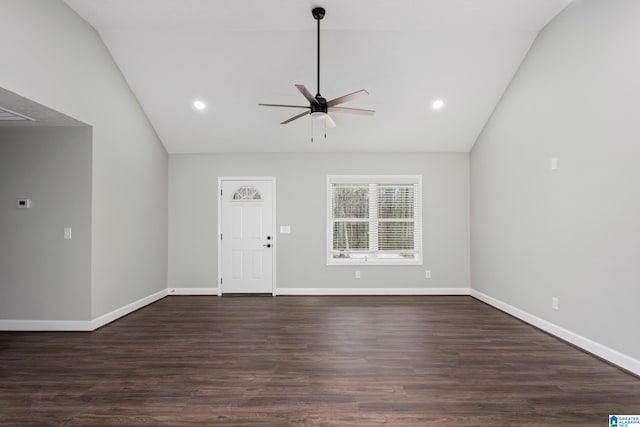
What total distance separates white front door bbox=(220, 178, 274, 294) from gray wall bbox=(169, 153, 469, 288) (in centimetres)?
17

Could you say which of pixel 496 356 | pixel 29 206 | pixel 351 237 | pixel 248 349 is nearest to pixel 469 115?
pixel 351 237

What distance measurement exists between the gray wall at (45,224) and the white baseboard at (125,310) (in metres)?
0.19

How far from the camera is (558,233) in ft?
12.1

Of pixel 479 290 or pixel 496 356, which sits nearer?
pixel 496 356

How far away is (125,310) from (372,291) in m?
3.80

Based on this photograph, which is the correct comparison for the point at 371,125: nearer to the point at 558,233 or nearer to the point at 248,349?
the point at 558,233

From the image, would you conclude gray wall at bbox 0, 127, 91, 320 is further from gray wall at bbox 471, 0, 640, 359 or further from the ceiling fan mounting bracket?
gray wall at bbox 471, 0, 640, 359

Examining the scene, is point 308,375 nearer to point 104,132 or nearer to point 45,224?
point 45,224

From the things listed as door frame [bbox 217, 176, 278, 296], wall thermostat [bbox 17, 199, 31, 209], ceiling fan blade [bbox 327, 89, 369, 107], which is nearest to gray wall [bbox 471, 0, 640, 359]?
ceiling fan blade [bbox 327, 89, 369, 107]

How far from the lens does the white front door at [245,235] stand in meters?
5.99

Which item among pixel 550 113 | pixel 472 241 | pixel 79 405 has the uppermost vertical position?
pixel 550 113

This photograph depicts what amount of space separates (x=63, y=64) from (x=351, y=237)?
456 centimetres

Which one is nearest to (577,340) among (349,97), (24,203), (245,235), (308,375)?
(308,375)

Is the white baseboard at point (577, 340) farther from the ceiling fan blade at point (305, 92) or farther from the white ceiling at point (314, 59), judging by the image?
the ceiling fan blade at point (305, 92)
